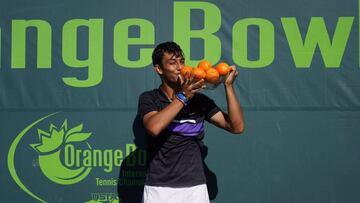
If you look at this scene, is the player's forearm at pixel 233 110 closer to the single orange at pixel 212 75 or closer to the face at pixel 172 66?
the single orange at pixel 212 75

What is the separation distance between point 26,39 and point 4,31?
0.18 meters

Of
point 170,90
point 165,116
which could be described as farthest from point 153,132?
point 170,90

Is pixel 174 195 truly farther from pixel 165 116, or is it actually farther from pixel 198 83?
pixel 198 83

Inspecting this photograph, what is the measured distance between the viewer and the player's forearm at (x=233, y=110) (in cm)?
262

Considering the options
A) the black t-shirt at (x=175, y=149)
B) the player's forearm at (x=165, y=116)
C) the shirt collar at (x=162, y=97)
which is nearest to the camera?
the player's forearm at (x=165, y=116)

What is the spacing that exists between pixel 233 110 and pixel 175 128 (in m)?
0.33

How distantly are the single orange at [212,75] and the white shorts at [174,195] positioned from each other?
0.57 metres

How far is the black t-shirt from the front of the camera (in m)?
2.56

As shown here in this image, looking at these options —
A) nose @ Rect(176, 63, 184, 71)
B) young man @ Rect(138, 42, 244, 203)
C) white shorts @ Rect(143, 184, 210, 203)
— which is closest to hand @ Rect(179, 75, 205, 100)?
young man @ Rect(138, 42, 244, 203)

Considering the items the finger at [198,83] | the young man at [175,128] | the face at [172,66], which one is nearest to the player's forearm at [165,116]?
the young man at [175,128]

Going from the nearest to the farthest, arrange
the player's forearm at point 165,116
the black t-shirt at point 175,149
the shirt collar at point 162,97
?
the player's forearm at point 165,116 → the black t-shirt at point 175,149 → the shirt collar at point 162,97

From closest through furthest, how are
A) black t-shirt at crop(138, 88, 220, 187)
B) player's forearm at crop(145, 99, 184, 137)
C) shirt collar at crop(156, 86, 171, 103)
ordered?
player's forearm at crop(145, 99, 184, 137), black t-shirt at crop(138, 88, 220, 187), shirt collar at crop(156, 86, 171, 103)

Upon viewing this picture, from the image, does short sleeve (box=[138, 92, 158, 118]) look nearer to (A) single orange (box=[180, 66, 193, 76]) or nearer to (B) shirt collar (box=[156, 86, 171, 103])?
(B) shirt collar (box=[156, 86, 171, 103])

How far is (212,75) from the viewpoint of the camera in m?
2.52
